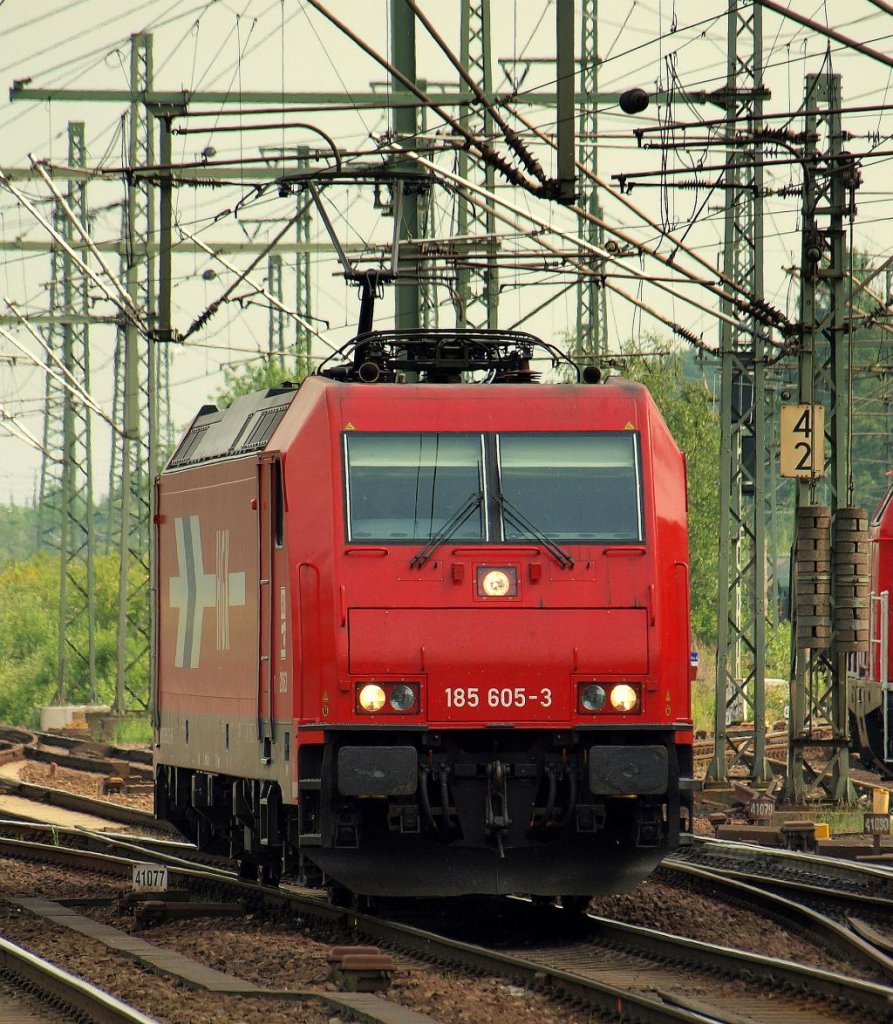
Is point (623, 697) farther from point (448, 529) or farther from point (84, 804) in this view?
point (84, 804)

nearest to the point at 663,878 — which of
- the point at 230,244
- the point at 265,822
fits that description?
the point at 265,822

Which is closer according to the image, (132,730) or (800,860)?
(800,860)

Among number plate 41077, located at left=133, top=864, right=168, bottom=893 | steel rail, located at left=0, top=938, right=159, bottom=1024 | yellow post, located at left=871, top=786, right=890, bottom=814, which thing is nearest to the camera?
steel rail, located at left=0, top=938, right=159, bottom=1024

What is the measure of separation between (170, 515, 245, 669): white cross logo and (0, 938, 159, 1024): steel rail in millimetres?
3179

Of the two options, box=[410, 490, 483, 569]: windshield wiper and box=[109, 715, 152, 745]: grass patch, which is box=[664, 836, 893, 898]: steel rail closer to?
box=[410, 490, 483, 569]: windshield wiper

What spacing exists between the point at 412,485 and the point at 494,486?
0.54m

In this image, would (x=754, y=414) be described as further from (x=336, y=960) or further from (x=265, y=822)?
(x=336, y=960)

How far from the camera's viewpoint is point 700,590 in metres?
63.8

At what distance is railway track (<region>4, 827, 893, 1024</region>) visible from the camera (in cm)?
1054

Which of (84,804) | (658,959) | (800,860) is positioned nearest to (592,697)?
(658,959)

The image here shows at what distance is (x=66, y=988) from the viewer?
11406 mm

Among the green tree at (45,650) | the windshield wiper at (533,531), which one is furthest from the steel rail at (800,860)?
the green tree at (45,650)

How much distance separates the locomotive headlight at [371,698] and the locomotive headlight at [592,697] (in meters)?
1.29

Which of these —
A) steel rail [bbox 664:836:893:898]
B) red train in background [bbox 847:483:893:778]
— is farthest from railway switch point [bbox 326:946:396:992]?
red train in background [bbox 847:483:893:778]
